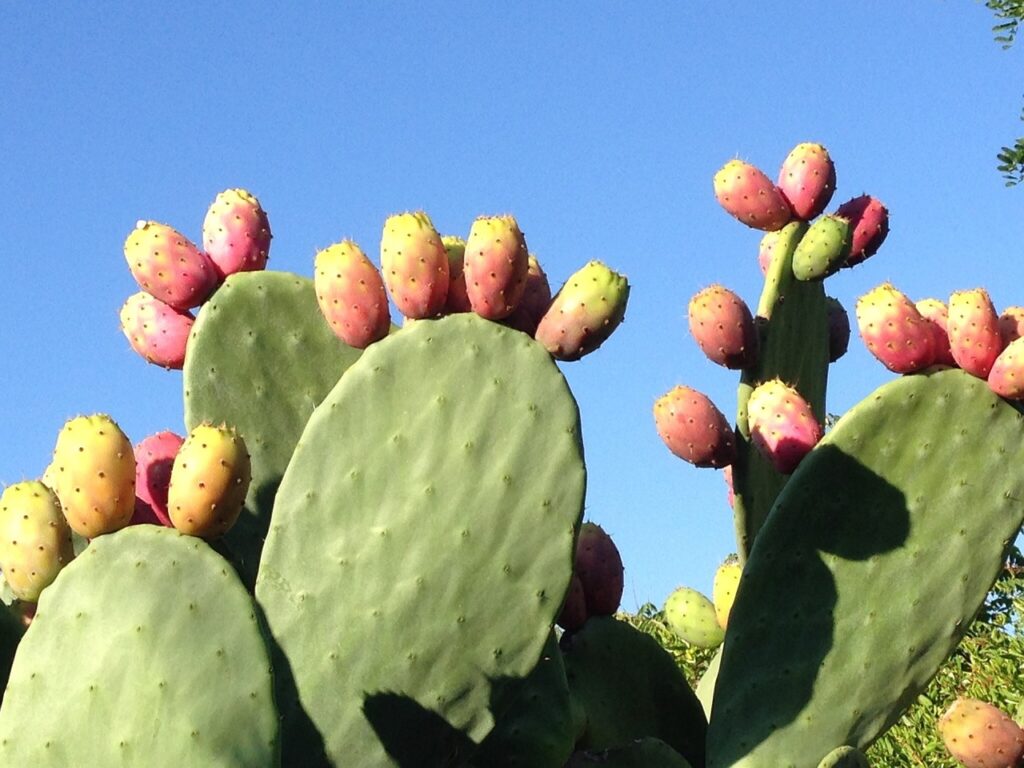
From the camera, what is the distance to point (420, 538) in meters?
2.71

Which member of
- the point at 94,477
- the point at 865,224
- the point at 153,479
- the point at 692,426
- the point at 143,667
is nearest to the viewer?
the point at 143,667

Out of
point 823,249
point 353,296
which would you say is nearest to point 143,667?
point 353,296

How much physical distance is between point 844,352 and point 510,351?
1297 millimetres

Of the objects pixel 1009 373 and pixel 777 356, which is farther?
pixel 777 356

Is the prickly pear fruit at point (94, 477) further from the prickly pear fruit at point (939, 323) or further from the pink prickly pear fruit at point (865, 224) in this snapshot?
the pink prickly pear fruit at point (865, 224)

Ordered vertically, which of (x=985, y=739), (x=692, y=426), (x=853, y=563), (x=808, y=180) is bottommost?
(x=985, y=739)

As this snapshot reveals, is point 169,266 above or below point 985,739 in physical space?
above

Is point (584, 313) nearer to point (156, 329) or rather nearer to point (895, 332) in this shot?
point (895, 332)

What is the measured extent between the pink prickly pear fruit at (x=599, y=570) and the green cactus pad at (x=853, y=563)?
1.15ft

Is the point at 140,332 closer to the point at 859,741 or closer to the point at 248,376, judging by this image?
the point at 248,376

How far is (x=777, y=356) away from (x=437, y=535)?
1057 mm

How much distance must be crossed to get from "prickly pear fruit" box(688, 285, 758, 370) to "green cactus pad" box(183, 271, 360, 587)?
70cm

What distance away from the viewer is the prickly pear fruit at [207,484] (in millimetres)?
2463

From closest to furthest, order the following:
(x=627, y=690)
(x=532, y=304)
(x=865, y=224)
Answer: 1. (x=532, y=304)
2. (x=627, y=690)
3. (x=865, y=224)
